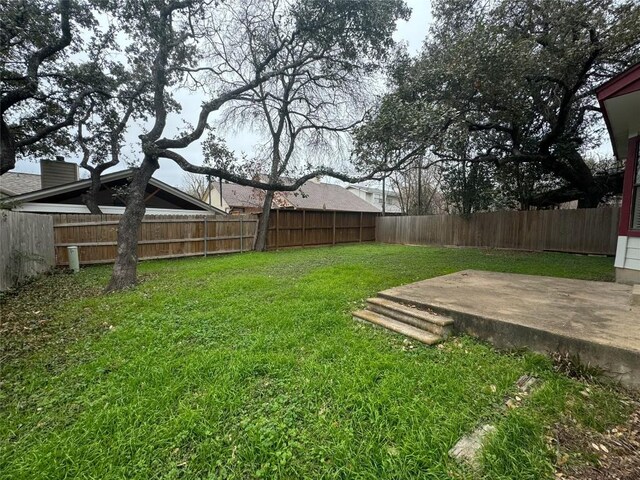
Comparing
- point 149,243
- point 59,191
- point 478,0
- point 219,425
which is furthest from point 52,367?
point 478,0

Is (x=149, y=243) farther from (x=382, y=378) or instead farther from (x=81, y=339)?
(x=382, y=378)

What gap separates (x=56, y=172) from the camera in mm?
9352

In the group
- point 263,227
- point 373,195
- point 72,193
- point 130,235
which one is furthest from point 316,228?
point 373,195

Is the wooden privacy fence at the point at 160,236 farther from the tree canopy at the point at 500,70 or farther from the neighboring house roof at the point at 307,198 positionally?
the tree canopy at the point at 500,70

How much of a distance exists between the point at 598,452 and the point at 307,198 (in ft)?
63.1

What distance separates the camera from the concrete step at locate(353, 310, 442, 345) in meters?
2.79

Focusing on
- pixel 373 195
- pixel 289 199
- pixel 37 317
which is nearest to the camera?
pixel 37 317

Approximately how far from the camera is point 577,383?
6.63 ft

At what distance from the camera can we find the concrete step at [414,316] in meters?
2.92

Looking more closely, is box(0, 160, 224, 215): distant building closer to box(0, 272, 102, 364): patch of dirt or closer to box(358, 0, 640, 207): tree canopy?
box(0, 272, 102, 364): patch of dirt

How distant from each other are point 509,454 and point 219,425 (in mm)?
1657

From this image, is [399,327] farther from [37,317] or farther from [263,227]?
[263,227]

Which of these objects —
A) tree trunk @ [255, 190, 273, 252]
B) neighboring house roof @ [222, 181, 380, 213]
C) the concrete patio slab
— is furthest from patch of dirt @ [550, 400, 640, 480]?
neighboring house roof @ [222, 181, 380, 213]

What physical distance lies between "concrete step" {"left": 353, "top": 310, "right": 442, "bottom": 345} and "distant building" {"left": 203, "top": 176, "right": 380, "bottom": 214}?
12.6m
